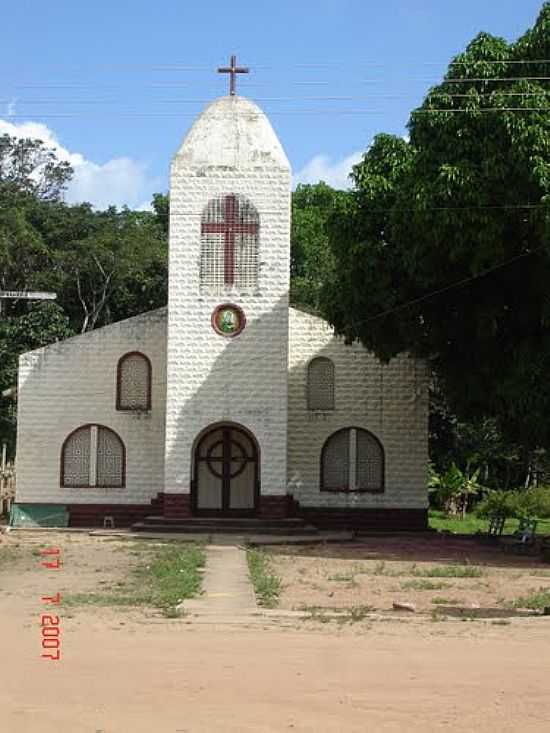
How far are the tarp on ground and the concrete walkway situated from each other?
7770 mm

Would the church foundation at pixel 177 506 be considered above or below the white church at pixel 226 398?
below

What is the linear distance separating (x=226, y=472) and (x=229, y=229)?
18.8ft

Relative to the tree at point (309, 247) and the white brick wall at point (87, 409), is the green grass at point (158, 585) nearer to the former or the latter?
the white brick wall at point (87, 409)

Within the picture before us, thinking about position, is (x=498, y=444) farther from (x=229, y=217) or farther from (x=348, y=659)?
(x=348, y=659)

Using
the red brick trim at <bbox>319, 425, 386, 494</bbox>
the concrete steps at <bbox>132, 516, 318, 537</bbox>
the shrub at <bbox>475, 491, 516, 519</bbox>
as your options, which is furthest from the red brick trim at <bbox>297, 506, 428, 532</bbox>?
the shrub at <bbox>475, 491, 516, 519</bbox>

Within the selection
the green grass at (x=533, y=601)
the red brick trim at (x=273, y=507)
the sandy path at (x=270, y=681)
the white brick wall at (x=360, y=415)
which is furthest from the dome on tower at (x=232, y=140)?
the sandy path at (x=270, y=681)

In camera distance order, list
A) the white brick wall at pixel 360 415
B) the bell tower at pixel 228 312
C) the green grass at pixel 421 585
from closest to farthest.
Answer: the green grass at pixel 421 585 → the bell tower at pixel 228 312 → the white brick wall at pixel 360 415

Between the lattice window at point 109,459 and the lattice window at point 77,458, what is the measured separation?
0.90 ft

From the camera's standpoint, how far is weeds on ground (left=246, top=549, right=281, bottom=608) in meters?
13.8

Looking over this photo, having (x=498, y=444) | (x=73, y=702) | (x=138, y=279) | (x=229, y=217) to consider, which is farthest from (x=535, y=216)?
(x=138, y=279)

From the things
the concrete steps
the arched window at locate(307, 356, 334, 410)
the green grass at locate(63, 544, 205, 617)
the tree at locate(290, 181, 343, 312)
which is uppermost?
the tree at locate(290, 181, 343, 312)

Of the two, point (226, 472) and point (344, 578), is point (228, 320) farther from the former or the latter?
point (344, 578)

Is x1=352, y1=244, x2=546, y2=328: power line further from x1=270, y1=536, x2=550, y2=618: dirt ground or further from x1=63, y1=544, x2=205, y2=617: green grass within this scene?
x1=63, y1=544, x2=205, y2=617: green grass

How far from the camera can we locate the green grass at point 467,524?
101 ft
